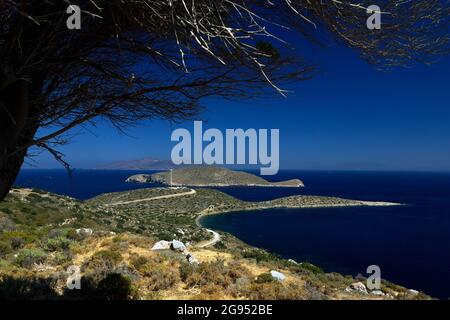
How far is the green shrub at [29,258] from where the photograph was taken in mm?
10883

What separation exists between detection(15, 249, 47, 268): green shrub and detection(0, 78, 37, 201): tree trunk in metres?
8.23

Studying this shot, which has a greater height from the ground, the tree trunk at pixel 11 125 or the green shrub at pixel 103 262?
the tree trunk at pixel 11 125

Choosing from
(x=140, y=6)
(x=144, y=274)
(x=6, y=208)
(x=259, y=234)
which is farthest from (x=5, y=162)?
(x=259, y=234)

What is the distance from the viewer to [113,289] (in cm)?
852

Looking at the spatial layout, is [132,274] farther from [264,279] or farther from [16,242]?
[16,242]

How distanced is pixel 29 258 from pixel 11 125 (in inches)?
353

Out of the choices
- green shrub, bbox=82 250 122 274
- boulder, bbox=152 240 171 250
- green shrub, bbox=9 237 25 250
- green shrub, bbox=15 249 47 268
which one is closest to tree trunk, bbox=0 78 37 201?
green shrub, bbox=82 250 122 274

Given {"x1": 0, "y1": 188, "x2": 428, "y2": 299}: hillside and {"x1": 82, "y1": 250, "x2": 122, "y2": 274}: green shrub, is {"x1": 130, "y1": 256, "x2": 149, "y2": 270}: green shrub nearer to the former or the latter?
{"x1": 0, "y1": 188, "x2": 428, "y2": 299}: hillside

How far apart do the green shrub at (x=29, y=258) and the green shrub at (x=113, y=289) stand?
3.64m

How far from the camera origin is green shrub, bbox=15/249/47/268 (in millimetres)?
10883

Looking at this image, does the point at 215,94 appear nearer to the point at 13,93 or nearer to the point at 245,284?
the point at 13,93

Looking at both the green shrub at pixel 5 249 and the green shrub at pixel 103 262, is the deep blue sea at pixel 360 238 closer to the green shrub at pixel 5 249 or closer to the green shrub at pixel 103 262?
the green shrub at pixel 5 249

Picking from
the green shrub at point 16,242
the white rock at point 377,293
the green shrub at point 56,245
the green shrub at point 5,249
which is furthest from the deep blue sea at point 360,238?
the white rock at point 377,293
